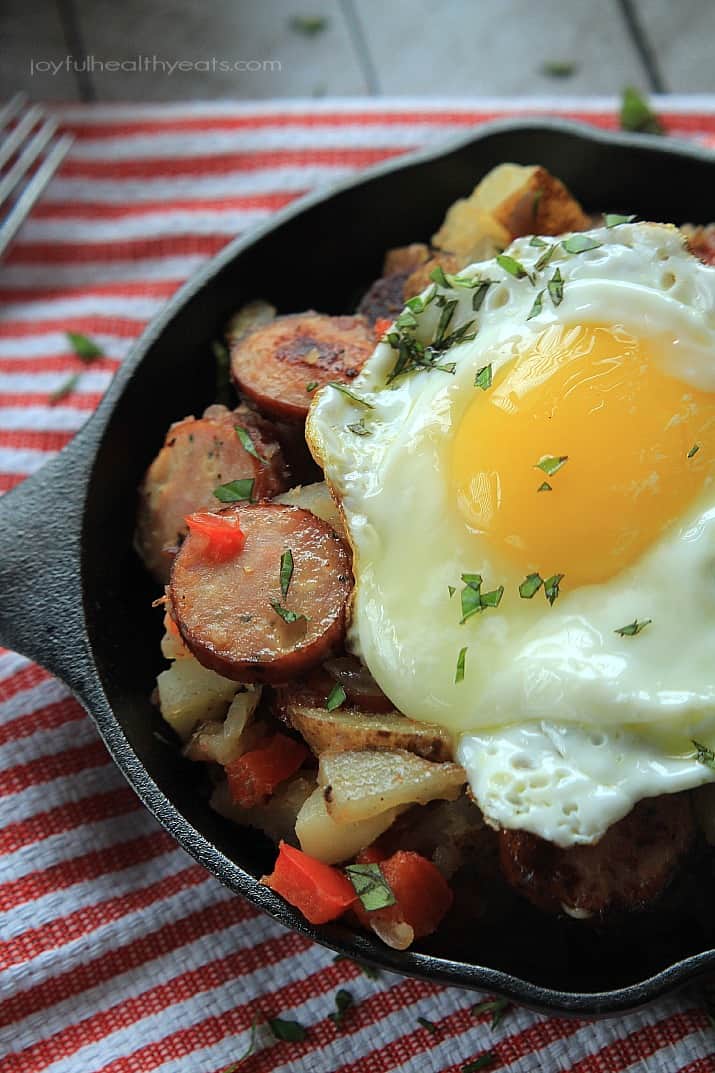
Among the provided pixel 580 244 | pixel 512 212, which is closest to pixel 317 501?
pixel 580 244

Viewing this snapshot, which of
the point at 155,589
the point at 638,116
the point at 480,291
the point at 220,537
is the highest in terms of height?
the point at 638,116

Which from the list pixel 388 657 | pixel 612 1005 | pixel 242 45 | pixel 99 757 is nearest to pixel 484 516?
pixel 388 657

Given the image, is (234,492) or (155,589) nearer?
(234,492)

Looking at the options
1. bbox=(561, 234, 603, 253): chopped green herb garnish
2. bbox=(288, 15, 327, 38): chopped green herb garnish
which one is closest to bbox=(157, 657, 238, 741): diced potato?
bbox=(561, 234, 603, 253): chopped green herb garnish

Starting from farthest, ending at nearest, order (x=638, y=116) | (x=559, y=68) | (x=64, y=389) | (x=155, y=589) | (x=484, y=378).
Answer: (x=559, y=68) < (x=638, y=116) < (x=64, y=389) < (x=155, y=589) < (x=484, y=378)

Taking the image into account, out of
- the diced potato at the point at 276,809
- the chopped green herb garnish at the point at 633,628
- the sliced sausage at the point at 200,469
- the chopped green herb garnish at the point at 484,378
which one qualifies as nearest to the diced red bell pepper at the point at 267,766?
the diced potato at the point at 276,809

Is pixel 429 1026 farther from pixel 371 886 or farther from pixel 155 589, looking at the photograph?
pixel 155 589

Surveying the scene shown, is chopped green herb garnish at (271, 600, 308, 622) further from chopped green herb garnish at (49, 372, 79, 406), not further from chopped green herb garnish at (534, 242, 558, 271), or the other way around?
chopped green herb garnish at (49, 372, 79, 406)

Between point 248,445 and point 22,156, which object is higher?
point 22,156
